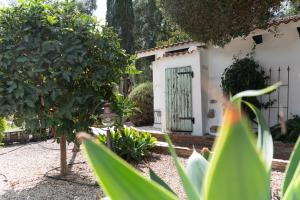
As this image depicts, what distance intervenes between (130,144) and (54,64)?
2670 mm

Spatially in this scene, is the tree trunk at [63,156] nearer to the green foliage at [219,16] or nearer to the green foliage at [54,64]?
the green foliage at [54,64]

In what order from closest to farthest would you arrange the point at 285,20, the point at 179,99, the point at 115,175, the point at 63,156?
the point at 115,175
the point at 63,156
the point at 285,20
the point at 179,99

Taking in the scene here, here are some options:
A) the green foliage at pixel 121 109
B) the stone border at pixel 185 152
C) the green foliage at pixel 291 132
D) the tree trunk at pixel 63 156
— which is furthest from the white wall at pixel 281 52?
the tree trunk at pixel 63 156

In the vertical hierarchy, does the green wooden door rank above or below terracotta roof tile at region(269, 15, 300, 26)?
below

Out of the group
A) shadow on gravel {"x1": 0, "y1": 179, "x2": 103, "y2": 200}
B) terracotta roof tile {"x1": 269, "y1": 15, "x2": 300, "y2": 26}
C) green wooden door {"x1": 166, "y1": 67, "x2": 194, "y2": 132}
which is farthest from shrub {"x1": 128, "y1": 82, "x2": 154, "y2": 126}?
shadow on gravel {"x1": 0, "y1": 179, "x2": 103, "y2": 200}

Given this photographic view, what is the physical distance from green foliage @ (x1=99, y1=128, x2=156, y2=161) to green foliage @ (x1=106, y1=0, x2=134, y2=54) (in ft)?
38.6

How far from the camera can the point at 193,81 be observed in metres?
10.3

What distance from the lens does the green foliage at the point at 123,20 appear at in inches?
760

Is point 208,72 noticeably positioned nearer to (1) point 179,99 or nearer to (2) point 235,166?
(1) point 179,99

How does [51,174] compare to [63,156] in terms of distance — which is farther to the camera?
[51,174]

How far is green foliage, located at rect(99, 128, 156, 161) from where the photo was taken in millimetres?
7371

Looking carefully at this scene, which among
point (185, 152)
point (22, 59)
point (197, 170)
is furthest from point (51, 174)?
point (197, 170)

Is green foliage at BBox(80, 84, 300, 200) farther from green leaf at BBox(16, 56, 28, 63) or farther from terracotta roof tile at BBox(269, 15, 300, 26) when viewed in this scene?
terracotta roof tile at BBox(269, 15, 300, 26)

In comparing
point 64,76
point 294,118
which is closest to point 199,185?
point 64,76
